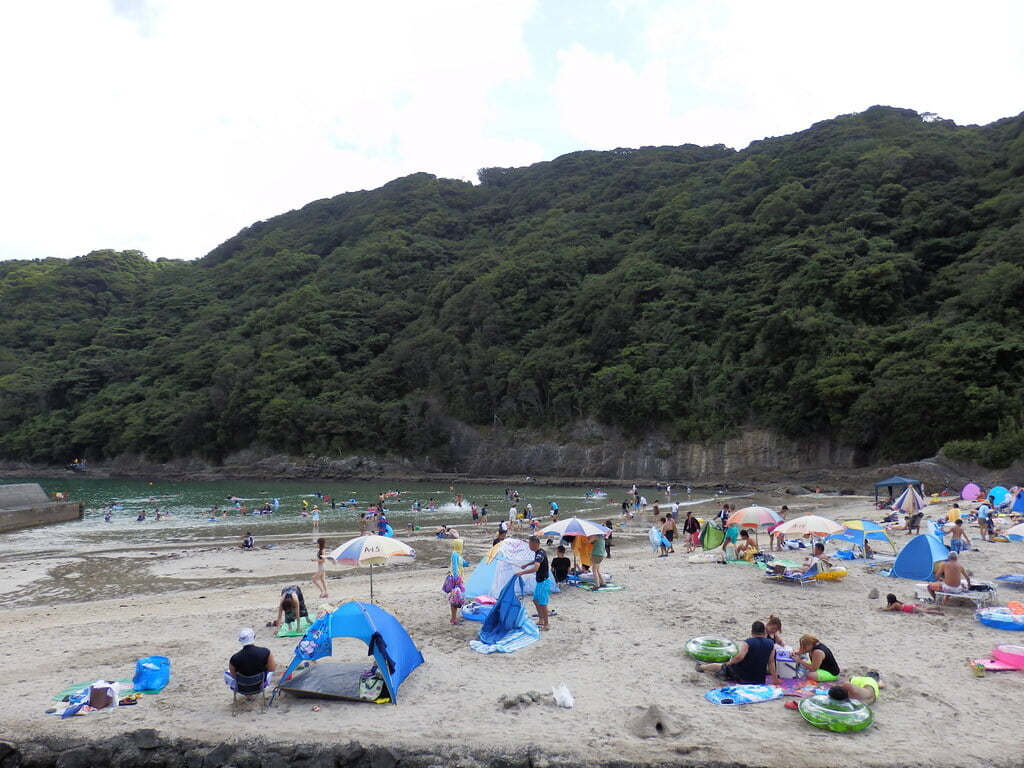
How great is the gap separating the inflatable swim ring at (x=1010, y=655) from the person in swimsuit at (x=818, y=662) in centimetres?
210

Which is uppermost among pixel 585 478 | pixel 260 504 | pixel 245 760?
pixel 245 760

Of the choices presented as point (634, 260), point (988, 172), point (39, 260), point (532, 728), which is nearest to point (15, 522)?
point (532, 728)

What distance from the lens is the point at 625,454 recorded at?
5741 centimetres

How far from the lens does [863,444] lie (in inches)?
1827

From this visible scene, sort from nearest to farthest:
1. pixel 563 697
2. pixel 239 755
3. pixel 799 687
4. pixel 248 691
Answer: pixel 239 755
pixel 563 697
pixel 248 691
pixel 799 687

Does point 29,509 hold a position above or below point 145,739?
below

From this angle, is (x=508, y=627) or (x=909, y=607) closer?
(x=508, y=627)

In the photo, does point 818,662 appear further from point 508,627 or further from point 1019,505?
point 1019,505

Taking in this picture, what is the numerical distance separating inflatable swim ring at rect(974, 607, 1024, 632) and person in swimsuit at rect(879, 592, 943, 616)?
2.18 feet

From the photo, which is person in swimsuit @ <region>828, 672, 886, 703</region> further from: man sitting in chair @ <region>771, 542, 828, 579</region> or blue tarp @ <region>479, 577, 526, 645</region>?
man sitting in chair @ <region>771, 542, 828, 579</region>

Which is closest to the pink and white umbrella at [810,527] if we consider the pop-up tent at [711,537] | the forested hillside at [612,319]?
the pop-up tent at [711,537]

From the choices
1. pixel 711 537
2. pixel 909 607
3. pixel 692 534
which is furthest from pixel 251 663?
pixel 692 534

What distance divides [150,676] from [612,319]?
60.9 metres

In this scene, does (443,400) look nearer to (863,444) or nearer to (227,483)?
(227,483)
